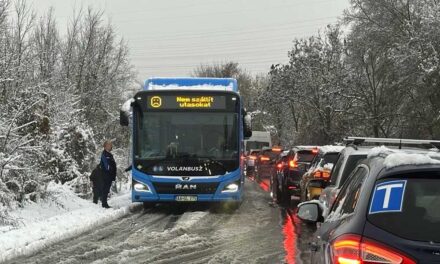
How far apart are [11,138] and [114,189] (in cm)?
796

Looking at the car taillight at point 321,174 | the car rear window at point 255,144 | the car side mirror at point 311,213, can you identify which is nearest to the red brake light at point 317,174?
the car taillight at point 321,174

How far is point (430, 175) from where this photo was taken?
3.42 meters

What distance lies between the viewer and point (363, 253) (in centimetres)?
319

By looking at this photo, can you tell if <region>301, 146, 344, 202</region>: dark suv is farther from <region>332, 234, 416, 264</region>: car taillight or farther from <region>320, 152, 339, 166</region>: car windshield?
<region>332, 234, 416, 264</region>: car taillight

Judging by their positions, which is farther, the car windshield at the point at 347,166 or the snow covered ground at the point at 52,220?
the snow covered ground at the point at 52,220

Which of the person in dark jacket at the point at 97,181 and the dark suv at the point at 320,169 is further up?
the dark suv at the point at 320,169

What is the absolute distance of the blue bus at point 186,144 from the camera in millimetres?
15117

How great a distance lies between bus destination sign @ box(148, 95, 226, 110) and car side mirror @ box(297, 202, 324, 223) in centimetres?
1048

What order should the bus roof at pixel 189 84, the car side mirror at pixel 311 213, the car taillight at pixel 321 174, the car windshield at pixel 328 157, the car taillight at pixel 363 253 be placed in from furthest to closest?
the bus roof at pixel 189 84 < the car windshield at pixel 328 157 < the car taillight at pixel 321 174 < the car side mirror at pixel 311 213 < the car taillight at pixel 363 253

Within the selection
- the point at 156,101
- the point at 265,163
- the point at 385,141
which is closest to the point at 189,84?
the point at 156,101

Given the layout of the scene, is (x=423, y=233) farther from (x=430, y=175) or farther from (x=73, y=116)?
(x=73, y=116)

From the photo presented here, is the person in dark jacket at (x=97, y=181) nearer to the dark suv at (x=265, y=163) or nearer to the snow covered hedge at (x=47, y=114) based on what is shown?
the snow covered hedge at (x=47, y=114)

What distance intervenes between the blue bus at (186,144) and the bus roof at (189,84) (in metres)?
0.13


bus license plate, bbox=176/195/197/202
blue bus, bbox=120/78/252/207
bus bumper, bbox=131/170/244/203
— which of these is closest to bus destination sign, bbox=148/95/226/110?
blue bus, bbox=120/78/252/207
